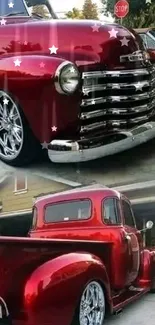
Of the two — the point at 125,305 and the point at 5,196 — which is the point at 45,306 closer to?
the point at 5,196

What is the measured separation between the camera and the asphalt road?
3582mm

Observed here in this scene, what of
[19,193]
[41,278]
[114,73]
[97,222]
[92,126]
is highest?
[114,73]

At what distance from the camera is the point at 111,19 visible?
3.73 metres

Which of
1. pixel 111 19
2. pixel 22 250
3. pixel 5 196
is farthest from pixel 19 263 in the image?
pixel 111 19

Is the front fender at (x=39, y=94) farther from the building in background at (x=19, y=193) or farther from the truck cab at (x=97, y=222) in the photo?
the truck cab at (x=97, y=222)

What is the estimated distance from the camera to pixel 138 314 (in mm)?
3941

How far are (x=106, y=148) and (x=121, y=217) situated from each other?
610mm

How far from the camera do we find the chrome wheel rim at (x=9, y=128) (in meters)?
3.56

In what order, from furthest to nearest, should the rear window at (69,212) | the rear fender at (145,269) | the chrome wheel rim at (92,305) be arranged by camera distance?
the rear fender at (145,269) < the rear window at (69,212) < the chrome wheel rim at (92,305)

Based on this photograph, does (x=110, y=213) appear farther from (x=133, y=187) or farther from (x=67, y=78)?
(x=67, y=78)

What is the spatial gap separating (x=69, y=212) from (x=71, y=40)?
1093mm

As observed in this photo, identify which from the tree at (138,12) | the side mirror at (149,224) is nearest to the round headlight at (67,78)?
the tree at (138,12)

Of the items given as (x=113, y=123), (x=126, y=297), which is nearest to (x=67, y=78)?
(x=113, y=123)

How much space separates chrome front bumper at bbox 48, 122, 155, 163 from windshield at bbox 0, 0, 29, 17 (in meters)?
0.79
